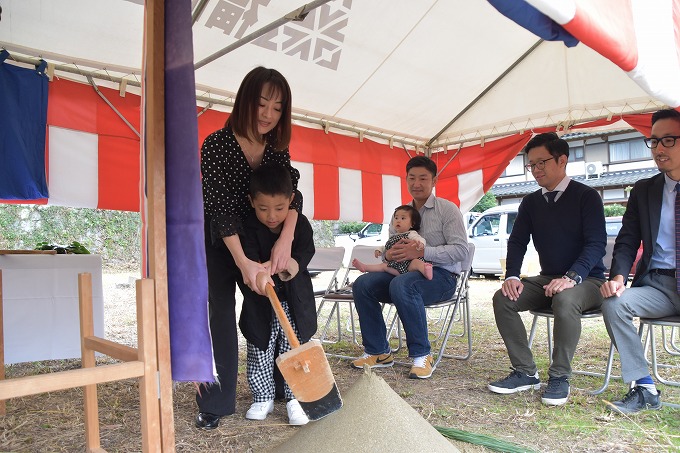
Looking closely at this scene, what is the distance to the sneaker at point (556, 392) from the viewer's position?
98.3 inches

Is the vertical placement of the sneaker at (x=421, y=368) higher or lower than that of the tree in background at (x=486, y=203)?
lower

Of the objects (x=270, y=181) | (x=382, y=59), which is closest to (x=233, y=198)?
(x=270, y=181)

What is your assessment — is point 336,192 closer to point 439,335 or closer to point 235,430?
→ point 439,335

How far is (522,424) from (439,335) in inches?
86.3

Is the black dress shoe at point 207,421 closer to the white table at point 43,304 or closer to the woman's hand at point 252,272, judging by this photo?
the woman's hand at point 252,272

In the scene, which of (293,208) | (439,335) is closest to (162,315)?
(293,208)

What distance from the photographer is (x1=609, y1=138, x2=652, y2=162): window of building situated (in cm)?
1711

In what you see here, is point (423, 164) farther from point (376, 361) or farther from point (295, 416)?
point (295, 416)

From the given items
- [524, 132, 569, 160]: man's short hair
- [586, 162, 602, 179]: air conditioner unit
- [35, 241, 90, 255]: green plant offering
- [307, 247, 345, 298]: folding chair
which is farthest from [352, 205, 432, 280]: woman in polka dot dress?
[586, 162, 602, 179]: air conditioner unit

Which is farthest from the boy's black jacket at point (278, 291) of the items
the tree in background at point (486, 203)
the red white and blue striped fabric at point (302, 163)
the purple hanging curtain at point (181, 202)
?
the tree in background at point (486, 203)

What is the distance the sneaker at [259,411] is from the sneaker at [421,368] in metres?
1.10

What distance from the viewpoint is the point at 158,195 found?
121 centimetres

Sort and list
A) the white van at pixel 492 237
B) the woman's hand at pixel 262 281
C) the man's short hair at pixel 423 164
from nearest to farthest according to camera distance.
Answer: the woman's hand at pixel 262 281 → the man's short hair at pixel 423 164 → the white van at pixel 492 237

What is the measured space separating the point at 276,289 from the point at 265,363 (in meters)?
0.36
